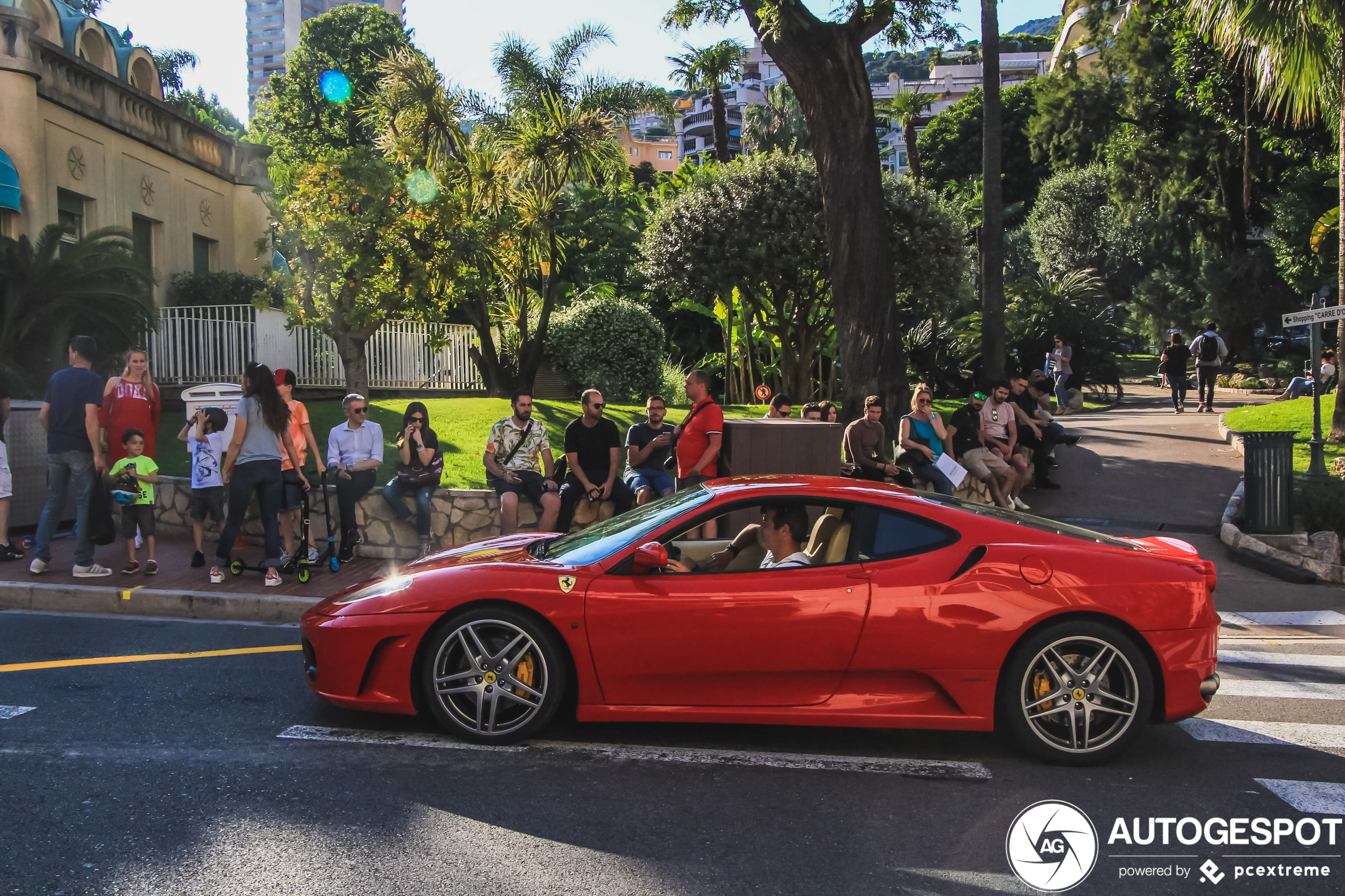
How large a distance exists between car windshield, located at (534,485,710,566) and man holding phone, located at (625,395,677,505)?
172 inches

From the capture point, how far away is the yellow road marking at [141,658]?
6355 millimetres

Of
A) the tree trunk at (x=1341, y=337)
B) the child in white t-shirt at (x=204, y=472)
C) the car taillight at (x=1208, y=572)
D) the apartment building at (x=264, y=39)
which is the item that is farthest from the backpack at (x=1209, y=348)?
the apartment building at (x=264, y=39)

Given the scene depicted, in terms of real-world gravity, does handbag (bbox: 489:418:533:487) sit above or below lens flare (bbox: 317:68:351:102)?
below

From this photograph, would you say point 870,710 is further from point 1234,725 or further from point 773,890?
point 1234,725

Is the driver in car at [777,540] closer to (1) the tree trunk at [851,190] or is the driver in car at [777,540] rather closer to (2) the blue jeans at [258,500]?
A: (2) the blue jeans at [258,500]

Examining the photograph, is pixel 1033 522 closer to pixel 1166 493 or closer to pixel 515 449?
pixel 515 449

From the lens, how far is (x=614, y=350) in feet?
67.3

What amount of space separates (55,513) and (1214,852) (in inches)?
→ 352

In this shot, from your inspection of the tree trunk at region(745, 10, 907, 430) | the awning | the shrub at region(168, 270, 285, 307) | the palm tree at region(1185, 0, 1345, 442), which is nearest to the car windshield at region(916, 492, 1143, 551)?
the tree trunk at region(745, 10, 907, 430)

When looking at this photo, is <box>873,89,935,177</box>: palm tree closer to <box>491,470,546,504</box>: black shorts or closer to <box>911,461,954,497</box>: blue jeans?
<box>911,461,954,497</box>: blue jeans

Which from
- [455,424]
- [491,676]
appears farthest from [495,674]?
[455,424]

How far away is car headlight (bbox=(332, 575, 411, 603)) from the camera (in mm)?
5125

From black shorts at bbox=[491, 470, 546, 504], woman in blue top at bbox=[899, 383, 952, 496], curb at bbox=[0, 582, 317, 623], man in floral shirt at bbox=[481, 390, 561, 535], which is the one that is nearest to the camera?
curb at bbox=[0, 582, 317, 623]

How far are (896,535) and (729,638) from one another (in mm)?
947
